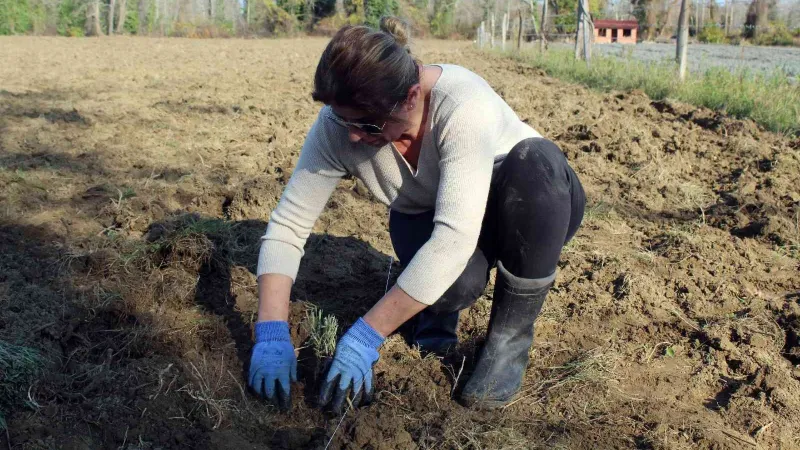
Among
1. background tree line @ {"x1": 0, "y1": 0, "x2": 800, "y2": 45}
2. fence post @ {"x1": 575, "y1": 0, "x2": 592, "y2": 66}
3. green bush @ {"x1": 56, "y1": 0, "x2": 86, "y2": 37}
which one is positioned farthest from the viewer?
green bush @ {"x1": 56, "y1": 0, "x2": 86, "y2": 37}

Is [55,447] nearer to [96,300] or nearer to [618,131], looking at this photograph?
[96,300]

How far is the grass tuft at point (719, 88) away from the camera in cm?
584

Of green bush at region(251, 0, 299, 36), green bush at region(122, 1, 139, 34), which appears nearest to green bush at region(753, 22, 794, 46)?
green bush at region(251, 0, 299, 36)

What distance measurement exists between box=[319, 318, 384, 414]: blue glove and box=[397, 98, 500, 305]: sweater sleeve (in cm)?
17

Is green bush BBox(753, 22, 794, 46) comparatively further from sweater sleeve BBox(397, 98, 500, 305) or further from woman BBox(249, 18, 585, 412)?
sweater sleeve BBox(397, 98, 500, 305)

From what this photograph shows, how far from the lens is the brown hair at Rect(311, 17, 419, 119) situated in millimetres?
1866

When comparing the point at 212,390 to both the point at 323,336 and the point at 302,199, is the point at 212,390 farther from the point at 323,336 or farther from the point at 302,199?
the point at 302,199

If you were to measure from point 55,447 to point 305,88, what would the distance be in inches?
316

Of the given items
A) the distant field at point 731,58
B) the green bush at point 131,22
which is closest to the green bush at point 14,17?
the green bush at point 131,22

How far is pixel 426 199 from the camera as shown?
7.86 feet

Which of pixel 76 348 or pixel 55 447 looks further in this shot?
pixel 76 348

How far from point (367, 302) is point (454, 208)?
1.05 m

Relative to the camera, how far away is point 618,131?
5.72m

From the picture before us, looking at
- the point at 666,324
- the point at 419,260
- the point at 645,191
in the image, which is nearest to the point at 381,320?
the point at 419,260
